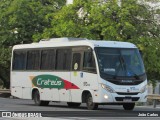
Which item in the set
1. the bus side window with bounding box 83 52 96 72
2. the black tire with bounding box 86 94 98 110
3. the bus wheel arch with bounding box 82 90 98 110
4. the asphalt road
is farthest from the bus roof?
the asphalt road

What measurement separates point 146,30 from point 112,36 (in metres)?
2.90

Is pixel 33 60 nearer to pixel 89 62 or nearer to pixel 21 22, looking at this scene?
pixel 89 62

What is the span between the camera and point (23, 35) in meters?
49.6

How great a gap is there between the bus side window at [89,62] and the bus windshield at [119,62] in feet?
1.14

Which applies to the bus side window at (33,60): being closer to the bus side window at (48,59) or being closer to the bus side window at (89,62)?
the bus side window at (48,59)

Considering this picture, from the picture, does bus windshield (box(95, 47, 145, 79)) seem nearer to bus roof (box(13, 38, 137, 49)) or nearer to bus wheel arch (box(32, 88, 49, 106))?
bus roof (box(13, 38, 137, 49))

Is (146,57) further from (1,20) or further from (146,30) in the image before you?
(1,20)

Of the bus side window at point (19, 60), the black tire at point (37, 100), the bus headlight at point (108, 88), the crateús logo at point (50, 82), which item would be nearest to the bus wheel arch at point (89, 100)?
the crateús logo at point (50, 82)

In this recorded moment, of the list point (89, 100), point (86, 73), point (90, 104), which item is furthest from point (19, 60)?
point (90, 104)

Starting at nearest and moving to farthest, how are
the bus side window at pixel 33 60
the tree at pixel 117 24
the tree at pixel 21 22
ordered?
the bus side window at pixel 33 60
the tree at pixel 117 24
the tree at pixel 21 22

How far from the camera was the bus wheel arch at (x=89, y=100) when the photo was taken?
25.4 meters

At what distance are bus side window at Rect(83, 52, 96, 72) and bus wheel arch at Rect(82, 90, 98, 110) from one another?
100cm

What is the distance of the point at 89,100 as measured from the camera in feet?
84.1

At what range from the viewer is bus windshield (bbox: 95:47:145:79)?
24938mm
